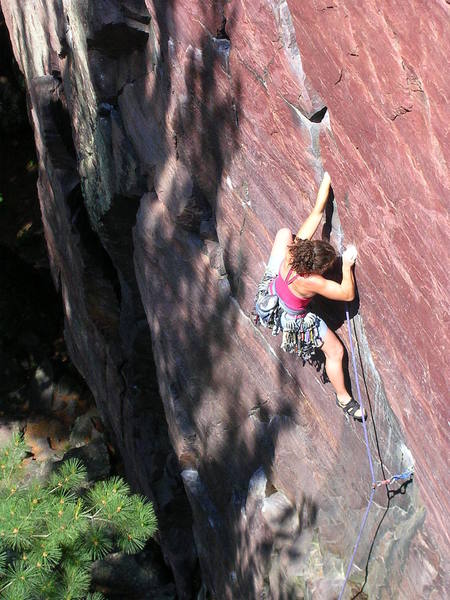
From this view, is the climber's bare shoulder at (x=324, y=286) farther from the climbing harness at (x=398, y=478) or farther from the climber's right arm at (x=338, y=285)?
the climbing harness at (x=398, y=478)

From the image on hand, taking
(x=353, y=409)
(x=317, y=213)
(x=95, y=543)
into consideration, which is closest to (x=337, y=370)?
(x=353, y=409)

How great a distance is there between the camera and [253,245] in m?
4.07

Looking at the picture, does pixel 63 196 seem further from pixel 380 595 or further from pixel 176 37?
pixel 380 595

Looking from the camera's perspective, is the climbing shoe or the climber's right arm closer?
the climber's right arm

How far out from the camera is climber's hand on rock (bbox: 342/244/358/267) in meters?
3.21

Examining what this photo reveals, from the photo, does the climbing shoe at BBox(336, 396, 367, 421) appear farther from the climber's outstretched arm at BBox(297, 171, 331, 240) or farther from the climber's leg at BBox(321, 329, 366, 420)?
the climber's outstretched arm at BBox(297, 171, 331, 240)

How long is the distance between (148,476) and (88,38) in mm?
4225

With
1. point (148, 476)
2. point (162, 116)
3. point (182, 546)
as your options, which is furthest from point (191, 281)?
point (182, 546)

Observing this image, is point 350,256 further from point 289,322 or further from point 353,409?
point 353,409

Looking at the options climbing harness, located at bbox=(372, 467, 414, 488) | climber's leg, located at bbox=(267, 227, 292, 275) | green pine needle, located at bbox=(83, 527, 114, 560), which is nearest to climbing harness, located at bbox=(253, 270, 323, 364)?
climber's leg, located at bbox=(267, 227, 292, 275)

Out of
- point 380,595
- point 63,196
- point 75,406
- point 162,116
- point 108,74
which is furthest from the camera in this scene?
point 75,406

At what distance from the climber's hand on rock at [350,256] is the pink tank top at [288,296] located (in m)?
0.34

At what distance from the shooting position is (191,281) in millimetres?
4797

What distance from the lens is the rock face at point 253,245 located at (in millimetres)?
2703
